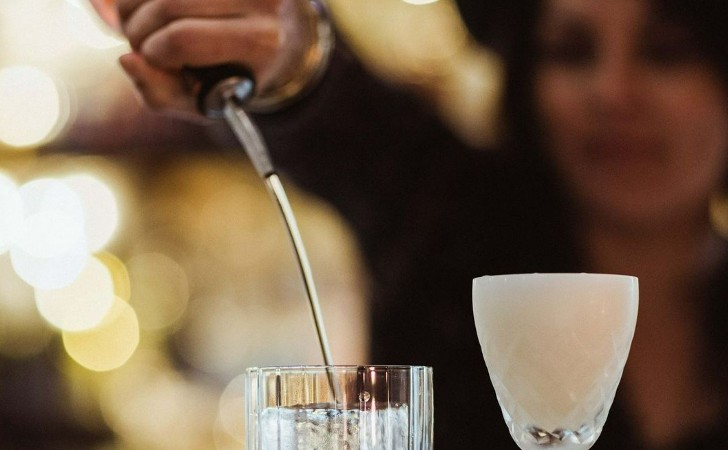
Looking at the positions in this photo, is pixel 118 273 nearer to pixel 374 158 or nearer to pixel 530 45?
pixel 374 158

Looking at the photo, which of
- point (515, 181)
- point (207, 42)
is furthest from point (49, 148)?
point (207, 42)

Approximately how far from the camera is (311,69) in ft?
2.65

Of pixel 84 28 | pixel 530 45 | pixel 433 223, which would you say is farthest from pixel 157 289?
pixel 530 45

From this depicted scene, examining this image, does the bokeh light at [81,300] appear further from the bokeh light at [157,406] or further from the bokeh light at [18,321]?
the bokeh light at [157,406]

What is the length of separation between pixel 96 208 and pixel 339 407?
90.8 inches

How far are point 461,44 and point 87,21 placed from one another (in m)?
1.02

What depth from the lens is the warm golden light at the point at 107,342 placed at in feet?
8.76

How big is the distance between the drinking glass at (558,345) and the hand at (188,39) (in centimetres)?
26

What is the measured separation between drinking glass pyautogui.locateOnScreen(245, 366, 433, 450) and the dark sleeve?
4.51 ft

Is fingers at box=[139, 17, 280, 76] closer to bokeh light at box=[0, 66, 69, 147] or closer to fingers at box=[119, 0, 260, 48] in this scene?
fingers at box=[119, 0, 260, 48]

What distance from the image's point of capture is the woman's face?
1.64 m

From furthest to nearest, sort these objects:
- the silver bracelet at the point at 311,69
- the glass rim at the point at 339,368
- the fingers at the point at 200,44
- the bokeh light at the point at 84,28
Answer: the bokeh light at the point at 84,28, the silver bracelet at the point at 311,69, the fingers at the point at 200,44, the glass rim at the point at 339,368

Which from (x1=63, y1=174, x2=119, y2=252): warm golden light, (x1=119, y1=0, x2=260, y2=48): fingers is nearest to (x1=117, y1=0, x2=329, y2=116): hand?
(x1=119, y1=0, x2=260, y2=48): fingers

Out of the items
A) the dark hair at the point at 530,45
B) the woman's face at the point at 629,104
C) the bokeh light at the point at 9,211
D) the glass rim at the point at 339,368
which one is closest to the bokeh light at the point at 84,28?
the bokeh light at the point at 9,211
